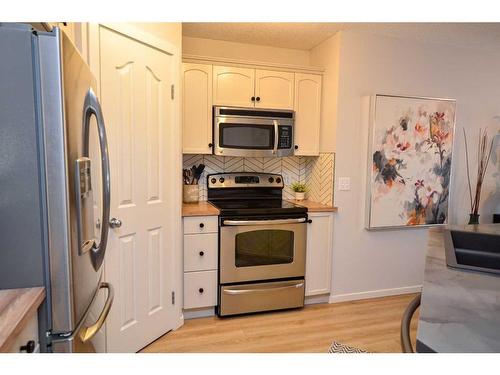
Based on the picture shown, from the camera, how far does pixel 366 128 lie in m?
2.70

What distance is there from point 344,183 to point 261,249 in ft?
3.08

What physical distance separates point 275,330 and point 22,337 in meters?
1.81

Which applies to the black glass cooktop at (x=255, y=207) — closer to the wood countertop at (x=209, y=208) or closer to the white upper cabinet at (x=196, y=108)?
the wood countertop at (x=209, y=208)

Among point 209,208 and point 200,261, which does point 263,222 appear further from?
point 200,261

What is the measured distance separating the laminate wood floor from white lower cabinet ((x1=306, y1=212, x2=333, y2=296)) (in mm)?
187

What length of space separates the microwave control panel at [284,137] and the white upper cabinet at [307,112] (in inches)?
3.6

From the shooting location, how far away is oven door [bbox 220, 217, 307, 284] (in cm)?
242

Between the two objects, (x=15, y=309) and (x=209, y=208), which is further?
(x=209, y=208)

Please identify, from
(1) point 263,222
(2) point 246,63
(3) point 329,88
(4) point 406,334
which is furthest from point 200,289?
(3) point 329,88

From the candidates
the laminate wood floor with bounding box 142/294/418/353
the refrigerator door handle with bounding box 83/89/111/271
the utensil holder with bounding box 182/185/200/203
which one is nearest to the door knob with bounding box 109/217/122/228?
the refrigerator door handle with bounding box 83/89/111/271

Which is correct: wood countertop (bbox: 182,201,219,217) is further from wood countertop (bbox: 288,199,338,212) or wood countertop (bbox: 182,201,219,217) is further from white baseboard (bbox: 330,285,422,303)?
white baseboard (bbox: 330,285,422,303)

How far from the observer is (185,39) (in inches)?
109

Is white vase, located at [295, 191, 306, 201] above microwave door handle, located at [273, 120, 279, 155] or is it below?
below

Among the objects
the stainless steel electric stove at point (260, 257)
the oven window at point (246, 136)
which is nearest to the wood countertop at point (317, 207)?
the stainless steel electric stove at point (260, 257)
